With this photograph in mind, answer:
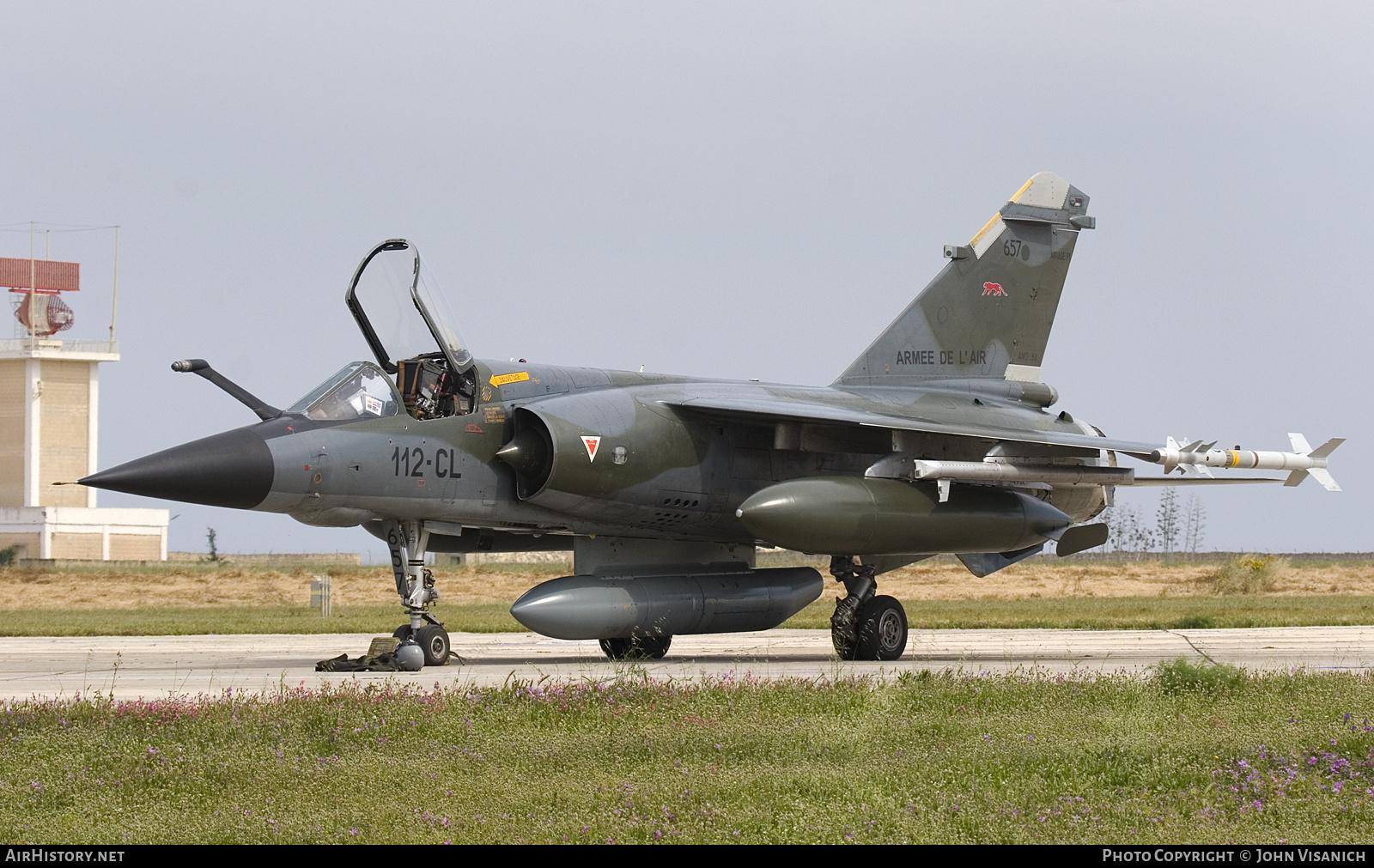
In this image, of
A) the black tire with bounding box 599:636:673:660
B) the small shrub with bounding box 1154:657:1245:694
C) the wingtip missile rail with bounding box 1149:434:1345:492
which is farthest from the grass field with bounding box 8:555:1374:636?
the small shrub with bounding box 1154:657:1245:694

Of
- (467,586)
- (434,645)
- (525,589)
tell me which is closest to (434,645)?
(434,645)

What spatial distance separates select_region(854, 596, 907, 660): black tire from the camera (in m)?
15.3

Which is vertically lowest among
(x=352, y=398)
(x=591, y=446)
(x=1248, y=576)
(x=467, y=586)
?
(x=467, y=586)

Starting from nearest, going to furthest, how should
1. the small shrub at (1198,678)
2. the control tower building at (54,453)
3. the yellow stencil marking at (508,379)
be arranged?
the small shrub at (1198,678) → the yellow stencil marking at (508,379) → the control tower building at (54,453)

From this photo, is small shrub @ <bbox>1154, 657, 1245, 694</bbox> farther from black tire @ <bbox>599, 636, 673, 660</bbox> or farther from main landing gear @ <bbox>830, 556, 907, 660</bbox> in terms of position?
black tire @ <bbox>599, 636, 673, 660</bbox>

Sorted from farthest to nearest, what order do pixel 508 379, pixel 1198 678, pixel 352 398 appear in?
1. pixel 508 379
2. pixel 352 398
3. pixel 1198 678

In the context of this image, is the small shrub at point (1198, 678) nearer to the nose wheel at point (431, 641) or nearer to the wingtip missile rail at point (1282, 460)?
the wingtip missile rail at point (1282, 460)

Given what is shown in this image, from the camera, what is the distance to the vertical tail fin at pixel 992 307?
17031mm

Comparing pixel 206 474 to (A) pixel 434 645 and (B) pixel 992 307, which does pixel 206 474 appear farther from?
(B) pixel 992 307

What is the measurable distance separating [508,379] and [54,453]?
6655 centimetres

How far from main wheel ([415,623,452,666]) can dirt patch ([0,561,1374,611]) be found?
22.6m

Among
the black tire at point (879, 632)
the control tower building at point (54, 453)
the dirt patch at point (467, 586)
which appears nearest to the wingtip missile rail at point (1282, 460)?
the black tire at point (879, 632)

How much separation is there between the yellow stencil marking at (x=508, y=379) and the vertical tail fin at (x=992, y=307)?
14.9 feet

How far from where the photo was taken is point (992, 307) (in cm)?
1720
